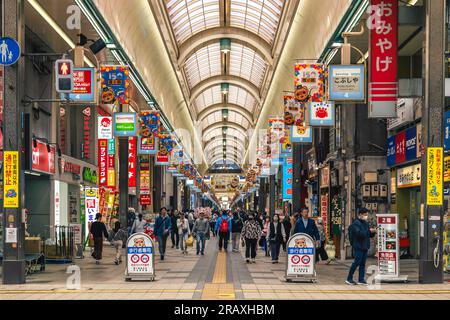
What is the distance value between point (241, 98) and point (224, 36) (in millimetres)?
26170

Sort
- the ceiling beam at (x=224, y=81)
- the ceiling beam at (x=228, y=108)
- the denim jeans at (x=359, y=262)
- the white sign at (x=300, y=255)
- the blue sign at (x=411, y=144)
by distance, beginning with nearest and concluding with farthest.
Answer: the denim jeans at (x=359, y=262), the white sign at (x=300, y=255), the blue sign at (x=411, y=144), the ceiling beam at (x=224, y=81), the ceiling beam at (x=228, y=108)

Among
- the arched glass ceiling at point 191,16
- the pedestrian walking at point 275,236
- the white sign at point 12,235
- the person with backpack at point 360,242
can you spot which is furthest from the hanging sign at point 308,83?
the arched glass ceiling at point 191,16

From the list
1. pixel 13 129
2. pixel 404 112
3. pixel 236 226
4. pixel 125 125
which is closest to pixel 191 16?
pixel 125 125

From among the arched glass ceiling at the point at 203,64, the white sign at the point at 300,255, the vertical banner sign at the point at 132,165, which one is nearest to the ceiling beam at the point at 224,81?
the arched glass ceiling at the point at 203,64

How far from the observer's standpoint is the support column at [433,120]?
49.4 ft

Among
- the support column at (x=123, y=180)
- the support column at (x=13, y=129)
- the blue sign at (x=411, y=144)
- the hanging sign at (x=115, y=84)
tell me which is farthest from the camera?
the support column at (x=123, y=180)

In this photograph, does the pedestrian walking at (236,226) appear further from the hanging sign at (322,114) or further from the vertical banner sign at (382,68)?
the vertical banner sign at (382,68)

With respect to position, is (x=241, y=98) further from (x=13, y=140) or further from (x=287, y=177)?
(x=13, y=140)

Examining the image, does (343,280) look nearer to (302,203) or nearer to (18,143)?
(18,143)

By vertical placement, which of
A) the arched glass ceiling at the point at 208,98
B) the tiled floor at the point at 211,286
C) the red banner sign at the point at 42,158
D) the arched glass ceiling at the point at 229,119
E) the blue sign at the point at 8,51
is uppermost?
the arched glass ceiling at the point at 208,98

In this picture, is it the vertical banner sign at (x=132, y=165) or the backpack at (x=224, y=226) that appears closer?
the backpack at (x=224, y=226)

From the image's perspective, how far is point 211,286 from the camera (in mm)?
14664

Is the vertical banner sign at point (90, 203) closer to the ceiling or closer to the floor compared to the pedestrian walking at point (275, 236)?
closer to the ceiling

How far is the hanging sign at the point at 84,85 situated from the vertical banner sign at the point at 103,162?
45.2 feet
